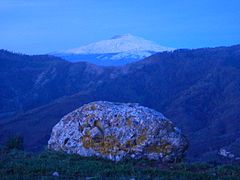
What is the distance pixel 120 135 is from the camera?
13.4 metres

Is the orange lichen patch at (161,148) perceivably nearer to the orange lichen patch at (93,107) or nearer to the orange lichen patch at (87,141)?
the orange lichen patch at (87,141)

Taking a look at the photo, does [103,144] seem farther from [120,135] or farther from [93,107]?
[93,107]

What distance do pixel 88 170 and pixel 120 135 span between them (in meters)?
3.54

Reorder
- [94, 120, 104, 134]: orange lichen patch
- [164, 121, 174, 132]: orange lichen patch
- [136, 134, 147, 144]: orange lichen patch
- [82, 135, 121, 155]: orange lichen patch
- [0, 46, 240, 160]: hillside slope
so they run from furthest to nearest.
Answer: [0, 46, 240, 160]: hillside slope < [94, 120, 104, 134]: orange lichen patch < [164, 121, 174, 132]: orange lichen patch < [136, 134, 147, 144]: orange lichen patch < [82, 135, 121, 155]: orange lichen patch

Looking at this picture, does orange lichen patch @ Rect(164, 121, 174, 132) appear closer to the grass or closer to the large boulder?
the large boulder

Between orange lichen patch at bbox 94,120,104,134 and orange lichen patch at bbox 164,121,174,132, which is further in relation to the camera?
orange lichen patch at bbox 94,120,104,134

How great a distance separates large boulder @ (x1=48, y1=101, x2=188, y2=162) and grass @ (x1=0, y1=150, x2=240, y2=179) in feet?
4.50

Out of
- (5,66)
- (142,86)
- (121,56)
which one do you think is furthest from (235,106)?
(121,56)

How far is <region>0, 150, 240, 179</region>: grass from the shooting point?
30.7ft

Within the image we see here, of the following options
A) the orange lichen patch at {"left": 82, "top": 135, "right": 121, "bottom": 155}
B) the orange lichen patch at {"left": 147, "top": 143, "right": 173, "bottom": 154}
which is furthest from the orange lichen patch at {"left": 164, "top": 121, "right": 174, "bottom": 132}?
the orange lichen patch at {"left": 82, "top": 135, "right": 121, "bottom": 155}

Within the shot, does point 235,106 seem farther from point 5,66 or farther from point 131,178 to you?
point 131,178

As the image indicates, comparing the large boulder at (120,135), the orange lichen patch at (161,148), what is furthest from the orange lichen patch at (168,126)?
the orange lichen patch at (161,148)

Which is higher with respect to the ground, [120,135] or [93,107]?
[93,107]

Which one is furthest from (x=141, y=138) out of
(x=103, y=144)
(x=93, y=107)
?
(x=93, y=107)
